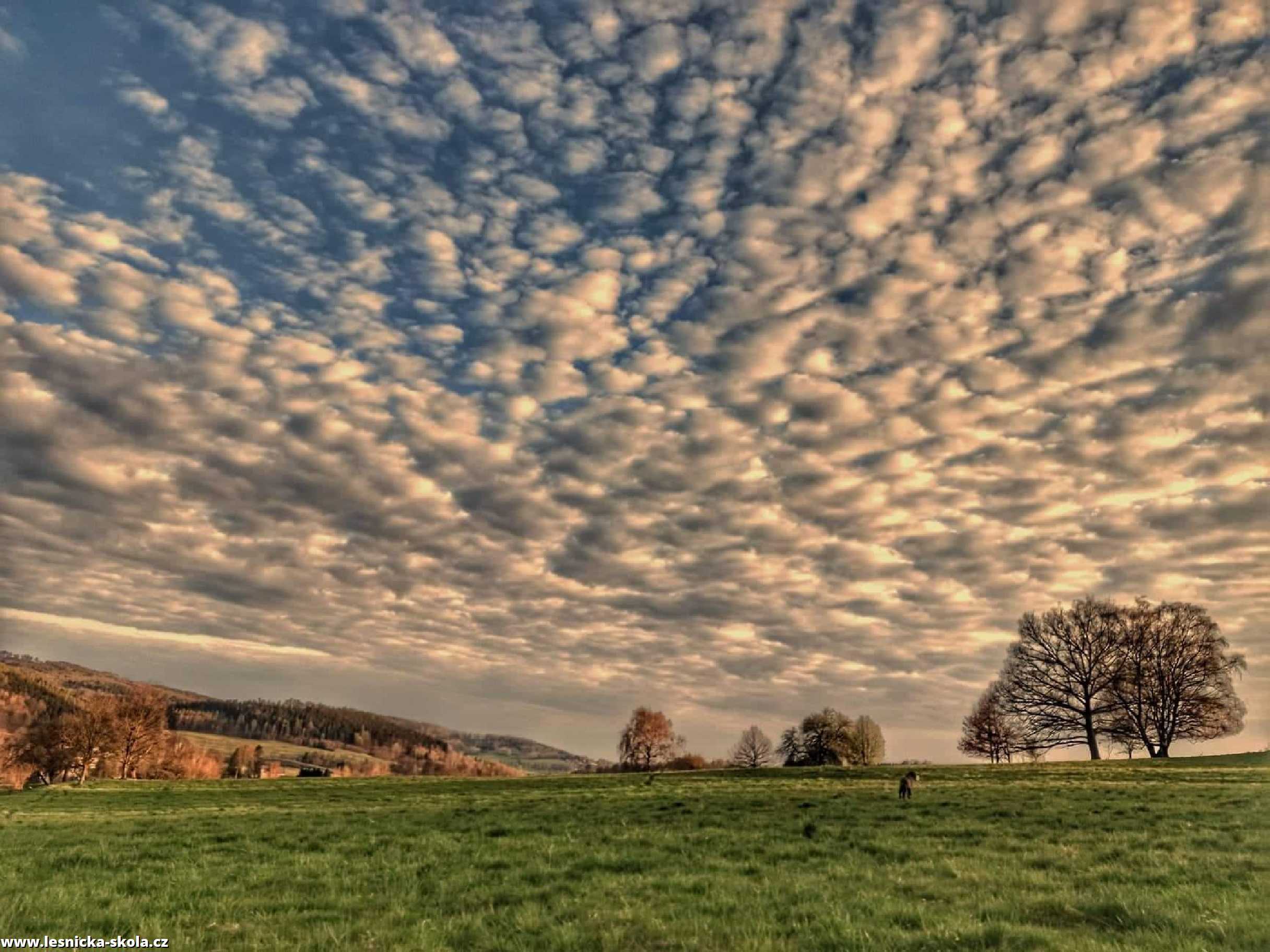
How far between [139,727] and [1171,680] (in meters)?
117

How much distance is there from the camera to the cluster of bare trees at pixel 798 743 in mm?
114438

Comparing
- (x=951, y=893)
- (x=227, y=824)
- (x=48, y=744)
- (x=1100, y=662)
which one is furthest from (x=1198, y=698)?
(x=48, y=744)

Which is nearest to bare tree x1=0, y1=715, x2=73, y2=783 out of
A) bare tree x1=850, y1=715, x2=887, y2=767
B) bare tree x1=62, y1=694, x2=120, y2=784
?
bare tree x1=62, y1=694, x2=120, y2=784

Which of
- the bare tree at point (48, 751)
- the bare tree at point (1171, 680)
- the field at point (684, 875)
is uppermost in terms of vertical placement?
the bare tree at point (1171, 680)

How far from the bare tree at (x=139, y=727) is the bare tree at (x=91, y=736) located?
0.87m

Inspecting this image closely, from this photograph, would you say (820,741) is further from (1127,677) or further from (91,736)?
(91,736)

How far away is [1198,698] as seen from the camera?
69375 millimetres

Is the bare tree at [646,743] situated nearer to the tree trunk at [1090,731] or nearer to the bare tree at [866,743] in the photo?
the bare tree at [866,743]

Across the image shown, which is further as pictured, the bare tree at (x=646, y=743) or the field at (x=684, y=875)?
the bare tree at (x=646, y=743)

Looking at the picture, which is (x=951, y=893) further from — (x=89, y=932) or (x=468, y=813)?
(x=468, y=813)

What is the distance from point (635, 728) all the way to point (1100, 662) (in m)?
69.2

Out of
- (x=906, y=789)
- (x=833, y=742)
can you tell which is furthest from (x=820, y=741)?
(x=906, y=789)

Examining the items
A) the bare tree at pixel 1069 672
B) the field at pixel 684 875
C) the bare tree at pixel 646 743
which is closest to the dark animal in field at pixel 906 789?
the field at pixel 684 875

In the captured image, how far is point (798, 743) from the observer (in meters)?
125
